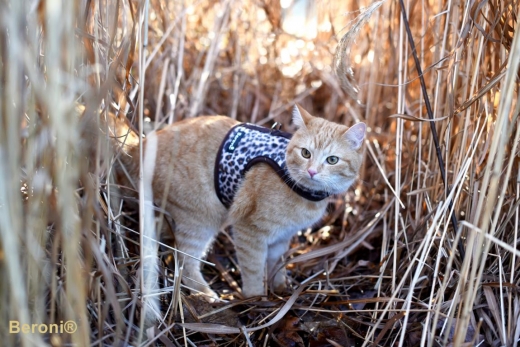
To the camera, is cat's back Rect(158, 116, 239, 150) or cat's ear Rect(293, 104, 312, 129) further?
cat's back Rect(158, 116, 239, 150)

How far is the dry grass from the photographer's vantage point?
1354 mm

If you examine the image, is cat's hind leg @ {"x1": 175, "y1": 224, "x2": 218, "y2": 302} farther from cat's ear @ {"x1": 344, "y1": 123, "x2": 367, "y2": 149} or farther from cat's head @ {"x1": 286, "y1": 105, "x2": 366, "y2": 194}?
cat's ear @ {"x1": 344, "y1": 123, "x2": 367, "y2": 149}

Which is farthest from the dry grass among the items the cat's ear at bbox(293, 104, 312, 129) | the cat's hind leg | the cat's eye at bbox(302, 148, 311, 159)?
the cat's eye at bbox(302, 148, 311, 159)

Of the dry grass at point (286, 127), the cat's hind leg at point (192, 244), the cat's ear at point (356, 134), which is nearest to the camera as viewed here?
the dry grass at point (286, 127)

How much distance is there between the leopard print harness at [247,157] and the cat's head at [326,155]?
5 cm

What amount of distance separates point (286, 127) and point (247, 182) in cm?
137

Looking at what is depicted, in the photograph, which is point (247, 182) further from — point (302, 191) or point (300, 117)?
point (300, 117)

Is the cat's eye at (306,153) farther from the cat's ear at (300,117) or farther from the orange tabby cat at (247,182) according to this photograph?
the cat's ear at (300,117)

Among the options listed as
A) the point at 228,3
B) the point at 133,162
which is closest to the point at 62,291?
the point at 133,162

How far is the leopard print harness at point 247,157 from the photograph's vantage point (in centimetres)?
234

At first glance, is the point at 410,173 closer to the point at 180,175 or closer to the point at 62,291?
the point at 180,175

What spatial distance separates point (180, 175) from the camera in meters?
2.48

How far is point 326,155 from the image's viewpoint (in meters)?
2.27

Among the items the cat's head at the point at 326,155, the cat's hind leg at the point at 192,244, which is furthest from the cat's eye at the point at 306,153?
the cat's hind leg at the point at 192,244
